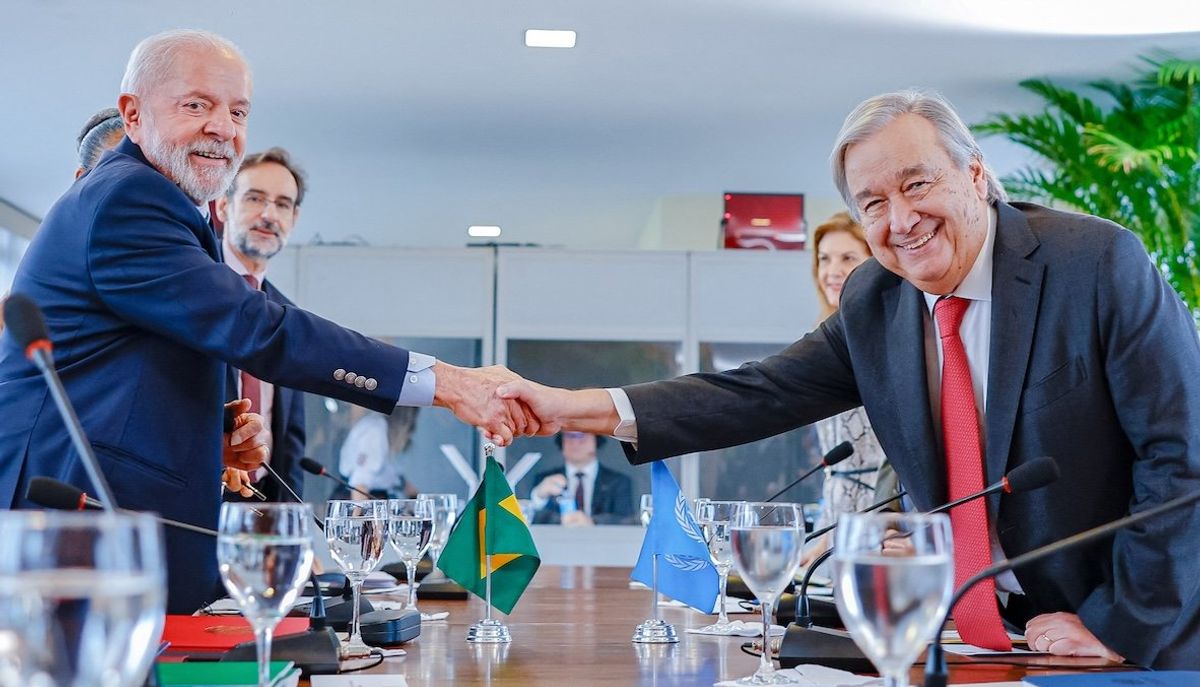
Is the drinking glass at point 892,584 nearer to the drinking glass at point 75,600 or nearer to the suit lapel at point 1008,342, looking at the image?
the drinking glass at point 75,600

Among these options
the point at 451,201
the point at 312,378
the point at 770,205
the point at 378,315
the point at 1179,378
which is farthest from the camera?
the point at 451,201

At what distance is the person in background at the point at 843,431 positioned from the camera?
333cm

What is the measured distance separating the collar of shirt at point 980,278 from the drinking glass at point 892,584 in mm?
969

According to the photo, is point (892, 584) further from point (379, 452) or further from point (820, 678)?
point (379, 452)

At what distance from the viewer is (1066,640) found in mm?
1411

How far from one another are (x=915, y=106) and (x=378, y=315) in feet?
14.1

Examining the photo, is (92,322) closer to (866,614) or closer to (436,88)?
(866,614)

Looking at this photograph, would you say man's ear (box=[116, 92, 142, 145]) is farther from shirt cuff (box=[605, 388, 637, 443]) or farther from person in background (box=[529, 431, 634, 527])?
person in background (box=[529, 431, 634, 527])

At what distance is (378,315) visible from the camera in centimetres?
576

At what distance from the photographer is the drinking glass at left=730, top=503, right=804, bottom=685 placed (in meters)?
1.15

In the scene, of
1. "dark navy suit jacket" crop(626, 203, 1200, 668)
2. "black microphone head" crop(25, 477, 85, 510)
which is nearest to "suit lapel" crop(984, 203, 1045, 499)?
"dark navy suit jacket" crop(626, 203, 1200, 668)

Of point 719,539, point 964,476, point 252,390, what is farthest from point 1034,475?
point 252,390

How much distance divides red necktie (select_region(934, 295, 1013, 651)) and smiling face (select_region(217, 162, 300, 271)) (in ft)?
7.54

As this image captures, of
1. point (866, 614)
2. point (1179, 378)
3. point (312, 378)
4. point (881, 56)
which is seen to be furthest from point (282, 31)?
point (866, 614)
